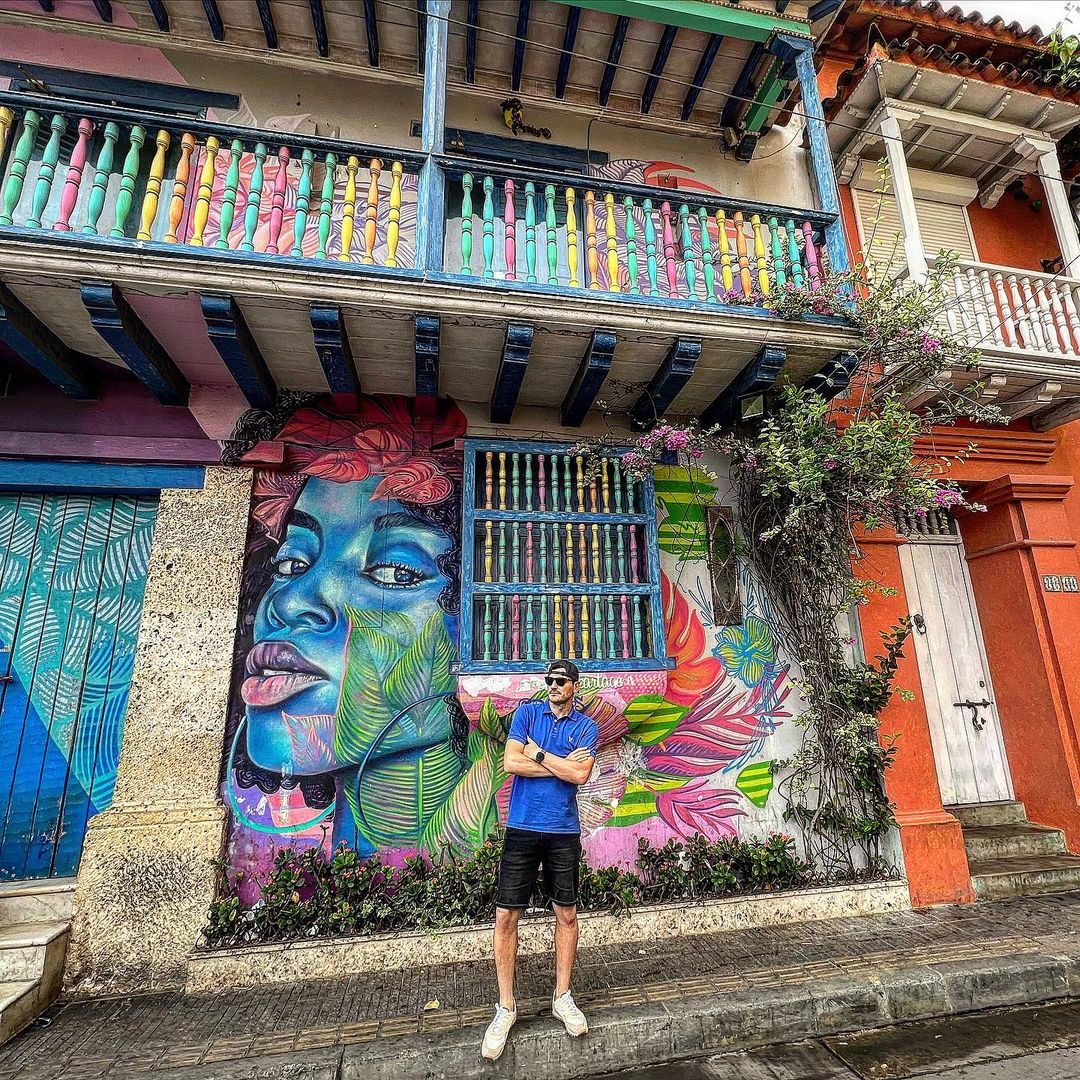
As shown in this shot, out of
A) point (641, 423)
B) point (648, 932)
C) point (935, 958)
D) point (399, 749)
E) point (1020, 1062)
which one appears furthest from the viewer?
point (641, 423)

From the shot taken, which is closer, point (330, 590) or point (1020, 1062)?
point (1020, 1062)

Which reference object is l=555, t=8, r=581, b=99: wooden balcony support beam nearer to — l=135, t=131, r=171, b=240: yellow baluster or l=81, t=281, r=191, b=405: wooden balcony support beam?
l=135, t=131, r=171, b=240: yellow baluster

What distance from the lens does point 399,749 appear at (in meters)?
4.31

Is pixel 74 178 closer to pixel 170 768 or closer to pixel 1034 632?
pixel 170 768

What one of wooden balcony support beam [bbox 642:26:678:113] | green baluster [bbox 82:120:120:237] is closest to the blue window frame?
green baluster [bbox 82:120:120:237]

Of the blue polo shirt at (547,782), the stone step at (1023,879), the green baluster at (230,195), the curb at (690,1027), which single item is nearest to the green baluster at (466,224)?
the green baluster at (230,195)

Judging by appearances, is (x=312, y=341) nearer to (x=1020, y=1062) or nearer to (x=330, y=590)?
Answer: (x=330, y=590)

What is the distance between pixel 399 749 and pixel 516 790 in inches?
63.1

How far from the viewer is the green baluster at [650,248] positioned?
4.18m

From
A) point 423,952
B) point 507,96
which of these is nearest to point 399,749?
point 423,952

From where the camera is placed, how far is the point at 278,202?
377 cm

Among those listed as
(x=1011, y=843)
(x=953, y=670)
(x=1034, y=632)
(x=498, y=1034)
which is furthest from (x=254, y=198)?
(x=1011, y=843)

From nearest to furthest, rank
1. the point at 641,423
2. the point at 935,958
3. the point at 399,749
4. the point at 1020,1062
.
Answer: the point at 1020,1062
the point at 935,958
the point at 399,749
the point at 641,423

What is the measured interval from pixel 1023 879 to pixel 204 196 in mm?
7959
